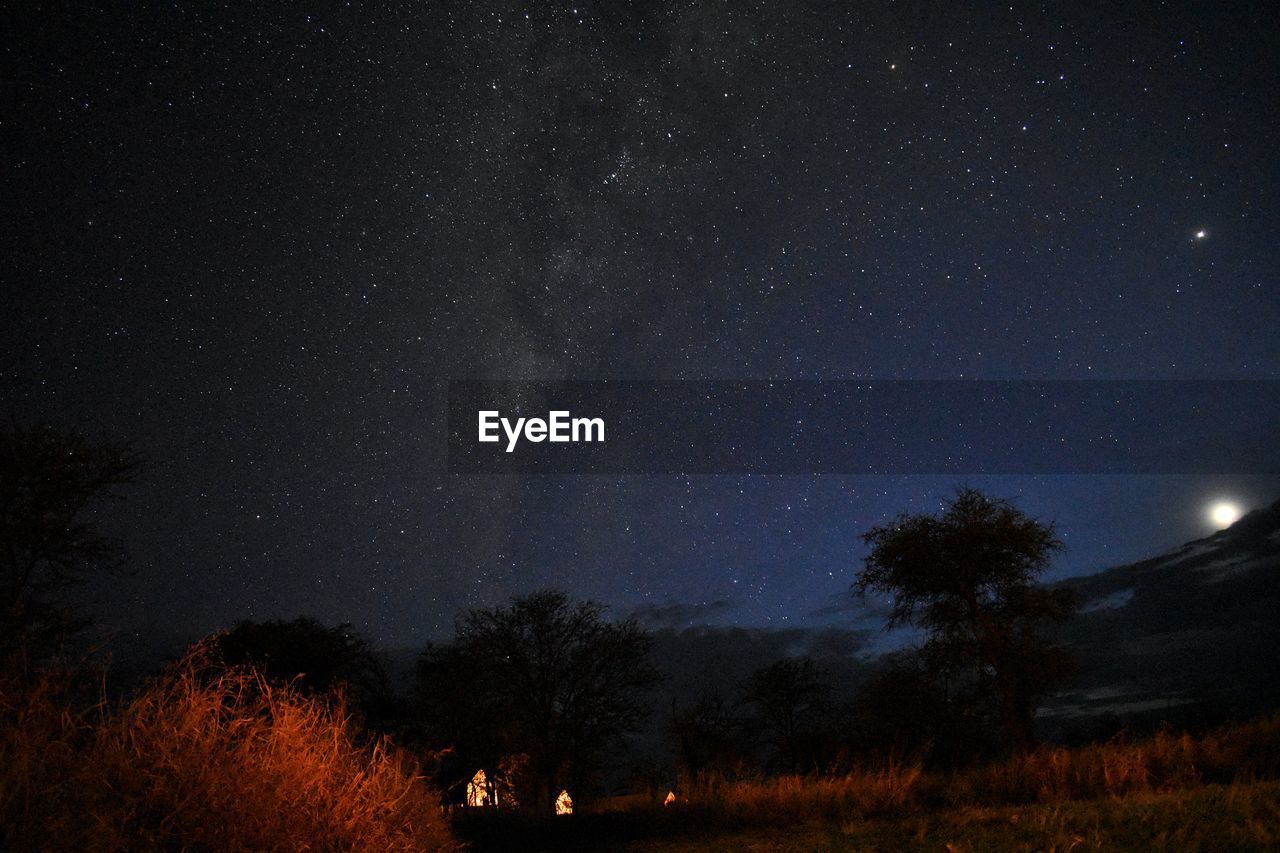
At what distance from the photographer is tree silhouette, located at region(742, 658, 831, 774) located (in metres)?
53.2

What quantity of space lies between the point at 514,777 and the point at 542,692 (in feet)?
12.7

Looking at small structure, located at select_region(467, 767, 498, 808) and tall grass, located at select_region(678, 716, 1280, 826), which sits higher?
tall grass, located at select_region(678, 716, 1280, 826)

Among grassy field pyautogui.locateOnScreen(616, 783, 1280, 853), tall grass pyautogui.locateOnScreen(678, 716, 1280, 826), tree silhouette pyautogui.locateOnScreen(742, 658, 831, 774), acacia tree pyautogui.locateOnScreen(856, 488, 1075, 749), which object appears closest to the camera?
grassy field pyautogui.locateOnScreen(616, 783, 1280, 853)

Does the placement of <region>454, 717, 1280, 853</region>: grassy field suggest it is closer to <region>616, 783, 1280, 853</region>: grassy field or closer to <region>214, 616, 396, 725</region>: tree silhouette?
<region>616, 783, 1280, 853</region>: grassy field

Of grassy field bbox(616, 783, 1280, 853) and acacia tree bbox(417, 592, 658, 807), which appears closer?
grassy field bbox(616, 783, 1280, 853)

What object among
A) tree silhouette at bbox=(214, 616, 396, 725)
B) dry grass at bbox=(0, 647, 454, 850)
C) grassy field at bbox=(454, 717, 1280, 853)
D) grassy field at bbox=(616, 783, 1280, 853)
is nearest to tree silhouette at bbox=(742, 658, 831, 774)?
tree silhouette at bbox=(214, 616, 396, 725)

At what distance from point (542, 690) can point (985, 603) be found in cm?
1970

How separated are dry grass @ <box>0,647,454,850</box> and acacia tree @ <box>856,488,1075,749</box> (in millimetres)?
22845

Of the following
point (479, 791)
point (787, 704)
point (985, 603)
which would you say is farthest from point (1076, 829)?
point (787, 704)

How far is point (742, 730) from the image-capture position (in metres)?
54.4

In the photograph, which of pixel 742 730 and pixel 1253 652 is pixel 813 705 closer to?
pixel 742 730

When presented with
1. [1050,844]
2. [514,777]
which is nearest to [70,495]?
[514,777]

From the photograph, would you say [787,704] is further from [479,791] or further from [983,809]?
[983,809]

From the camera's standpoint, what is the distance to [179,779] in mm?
5871
